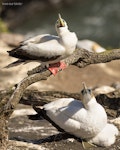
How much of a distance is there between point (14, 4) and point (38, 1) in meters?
2.47

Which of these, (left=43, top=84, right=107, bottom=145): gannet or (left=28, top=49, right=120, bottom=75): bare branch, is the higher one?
(left=28, top=49, right=120, bottom=75): bare branch

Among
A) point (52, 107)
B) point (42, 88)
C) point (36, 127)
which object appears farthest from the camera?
point (42, 88)

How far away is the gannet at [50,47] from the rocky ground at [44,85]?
69.4 inches

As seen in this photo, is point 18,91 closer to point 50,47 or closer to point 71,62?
point 50,47

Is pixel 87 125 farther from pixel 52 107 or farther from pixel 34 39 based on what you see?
pixel 34 39

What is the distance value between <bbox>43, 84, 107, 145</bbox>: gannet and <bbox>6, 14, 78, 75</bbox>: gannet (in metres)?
0.94

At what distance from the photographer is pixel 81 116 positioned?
9.91 m

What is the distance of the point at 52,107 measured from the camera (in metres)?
10.2

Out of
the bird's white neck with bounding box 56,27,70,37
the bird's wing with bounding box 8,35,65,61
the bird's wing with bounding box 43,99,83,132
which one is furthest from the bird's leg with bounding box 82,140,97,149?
the bird's white neck with bounding box 56,27,70,37

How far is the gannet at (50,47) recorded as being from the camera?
9.34 m

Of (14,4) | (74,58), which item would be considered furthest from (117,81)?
(14,4)

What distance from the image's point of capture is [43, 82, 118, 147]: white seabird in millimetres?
9938

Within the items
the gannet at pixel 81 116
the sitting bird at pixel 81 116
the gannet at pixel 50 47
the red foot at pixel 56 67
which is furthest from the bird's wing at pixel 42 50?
the gannet at pixel 81 116

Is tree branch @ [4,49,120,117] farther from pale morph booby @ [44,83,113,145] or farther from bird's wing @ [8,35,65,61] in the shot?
pale morph booby @ [44,83,113,145]
